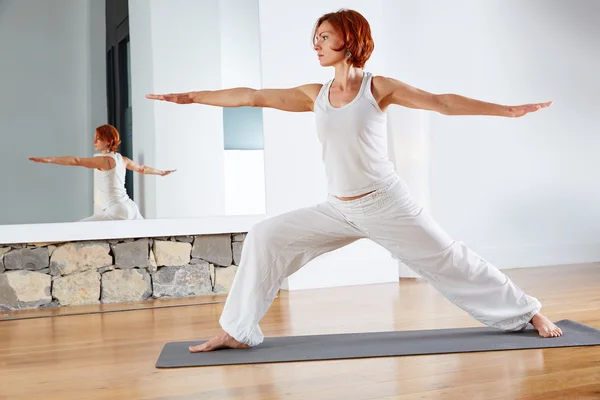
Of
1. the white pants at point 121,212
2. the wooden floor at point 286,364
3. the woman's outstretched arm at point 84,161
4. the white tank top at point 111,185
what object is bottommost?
the wooden floor at point 286,364

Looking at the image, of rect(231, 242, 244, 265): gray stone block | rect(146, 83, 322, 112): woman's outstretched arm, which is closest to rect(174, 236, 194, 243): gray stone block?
rect(231, 242, 244, 265): gray stone block

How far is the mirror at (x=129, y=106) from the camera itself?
13.4 feet

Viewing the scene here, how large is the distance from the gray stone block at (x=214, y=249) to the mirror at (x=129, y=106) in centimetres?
16

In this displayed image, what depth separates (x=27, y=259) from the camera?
4.06 m

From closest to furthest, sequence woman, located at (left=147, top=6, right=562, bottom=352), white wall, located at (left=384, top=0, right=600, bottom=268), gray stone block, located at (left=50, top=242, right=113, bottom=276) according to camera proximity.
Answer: woman, located at (left=147, top=6, right=562, bottom=352) < gray stone block, located at (left=50, top=242, right=113, bottom=276) < white wall, located at (left=384, top=0, right=600, bottom=268)

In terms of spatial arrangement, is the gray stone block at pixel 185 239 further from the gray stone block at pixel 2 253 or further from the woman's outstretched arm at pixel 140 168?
the gray stone block at pixel 2 253

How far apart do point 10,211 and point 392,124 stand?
248 cm

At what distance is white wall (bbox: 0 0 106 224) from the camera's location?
404cm

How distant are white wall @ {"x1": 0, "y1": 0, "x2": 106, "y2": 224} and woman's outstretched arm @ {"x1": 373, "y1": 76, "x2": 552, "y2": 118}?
7.04ft

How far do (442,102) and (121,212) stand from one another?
2284 mm

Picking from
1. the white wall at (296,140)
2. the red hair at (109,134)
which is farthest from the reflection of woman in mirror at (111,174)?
the white wall at (296,140)

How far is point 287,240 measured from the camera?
2.59m

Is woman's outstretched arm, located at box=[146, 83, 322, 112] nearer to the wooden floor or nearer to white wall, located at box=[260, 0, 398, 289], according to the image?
the wooden floor

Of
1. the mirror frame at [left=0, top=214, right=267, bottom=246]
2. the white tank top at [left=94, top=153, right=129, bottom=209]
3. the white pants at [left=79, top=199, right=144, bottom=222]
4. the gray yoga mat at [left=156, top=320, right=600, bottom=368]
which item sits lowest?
the gray yoga mat at [left=156, top=320, right=600, bottom=368]
